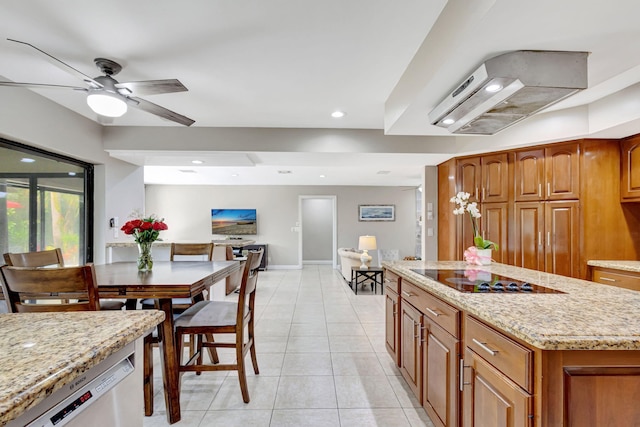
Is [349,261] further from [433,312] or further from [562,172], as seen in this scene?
[433,312]

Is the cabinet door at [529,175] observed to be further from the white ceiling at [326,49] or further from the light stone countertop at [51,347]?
the light stone countertop at [51,347]

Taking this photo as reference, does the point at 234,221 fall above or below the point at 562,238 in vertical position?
above

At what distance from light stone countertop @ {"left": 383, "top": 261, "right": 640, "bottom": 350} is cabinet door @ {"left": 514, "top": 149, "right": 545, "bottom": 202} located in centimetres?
193

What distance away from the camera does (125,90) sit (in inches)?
76.7

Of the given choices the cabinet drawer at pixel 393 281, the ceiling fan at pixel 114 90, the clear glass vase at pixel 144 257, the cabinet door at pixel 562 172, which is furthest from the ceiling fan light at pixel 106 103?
the cabinet door at pixel 562 172

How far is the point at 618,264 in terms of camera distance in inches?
108

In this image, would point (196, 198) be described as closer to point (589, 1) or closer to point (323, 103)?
point (323, 103)

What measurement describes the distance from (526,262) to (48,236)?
503 centimetres

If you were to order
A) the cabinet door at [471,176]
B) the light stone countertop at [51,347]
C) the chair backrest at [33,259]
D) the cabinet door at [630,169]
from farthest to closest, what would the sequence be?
1. the cabinet door at [471,176]
2. the cabinet door at [630,169]
3. the chair backrest at [33,259]
4. the light stone countertop at [51,347]

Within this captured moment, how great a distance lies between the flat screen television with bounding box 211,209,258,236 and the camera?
7.95 m

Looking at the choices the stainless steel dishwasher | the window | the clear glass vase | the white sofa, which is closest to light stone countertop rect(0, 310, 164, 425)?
the stainless steel dishwasher

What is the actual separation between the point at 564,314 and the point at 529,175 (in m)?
2.77

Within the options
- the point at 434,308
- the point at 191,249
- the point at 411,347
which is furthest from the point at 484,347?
the point at 191,249

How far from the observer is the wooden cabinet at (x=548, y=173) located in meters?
3.09
